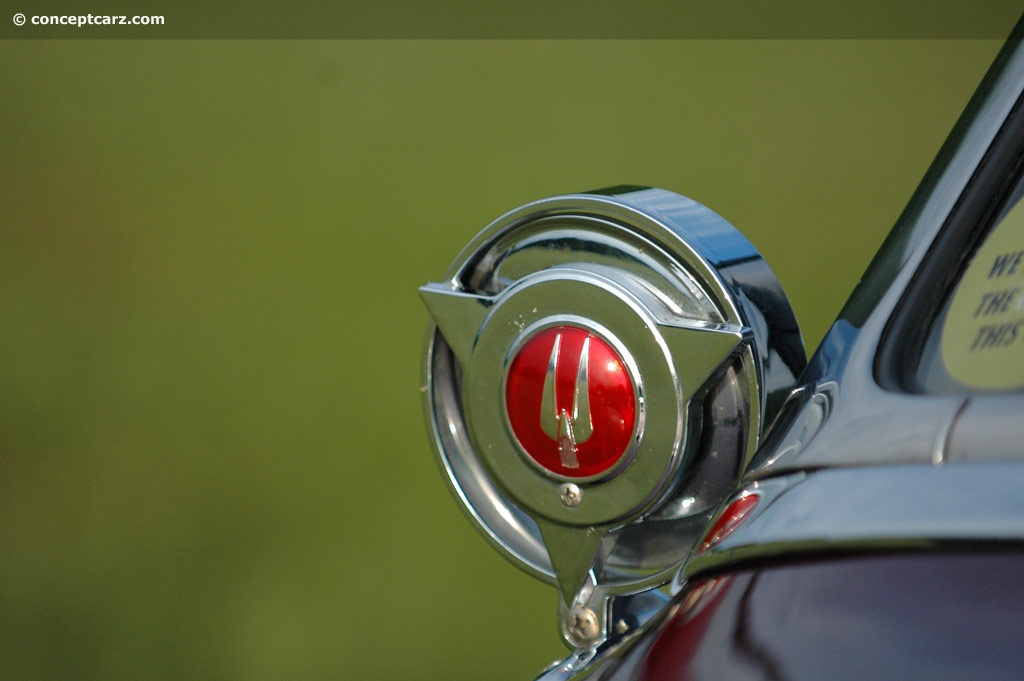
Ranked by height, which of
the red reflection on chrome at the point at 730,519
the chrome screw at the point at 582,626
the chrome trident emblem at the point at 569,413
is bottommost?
the chrome screw at the point at 582,626

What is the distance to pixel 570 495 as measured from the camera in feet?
2.90

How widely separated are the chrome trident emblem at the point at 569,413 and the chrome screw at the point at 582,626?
0.12 metres

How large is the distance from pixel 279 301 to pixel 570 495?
171 centimetres

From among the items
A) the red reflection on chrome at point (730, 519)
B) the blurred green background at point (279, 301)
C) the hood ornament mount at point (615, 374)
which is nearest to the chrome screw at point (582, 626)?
the hood ornament mount at point (615, 374)

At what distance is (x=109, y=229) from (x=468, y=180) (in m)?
0.80

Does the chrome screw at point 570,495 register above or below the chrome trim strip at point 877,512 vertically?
below

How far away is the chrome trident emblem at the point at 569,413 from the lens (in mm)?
844

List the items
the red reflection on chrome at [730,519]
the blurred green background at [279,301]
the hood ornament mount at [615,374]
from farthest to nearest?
the blurred green background at [279,301] < the hood ornament mount at [615,374] < the red reflection on chrome at [730,519]

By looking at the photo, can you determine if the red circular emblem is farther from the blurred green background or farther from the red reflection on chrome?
the blurred green background

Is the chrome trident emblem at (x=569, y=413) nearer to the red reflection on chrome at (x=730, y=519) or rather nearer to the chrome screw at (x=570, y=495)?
the chrome screw at (x=570, y=495)

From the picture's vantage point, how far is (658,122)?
2.29 m


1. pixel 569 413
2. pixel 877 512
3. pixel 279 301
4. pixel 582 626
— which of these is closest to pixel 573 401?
pixel 569 413

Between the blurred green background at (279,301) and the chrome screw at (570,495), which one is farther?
the blurred green background at (279,301)

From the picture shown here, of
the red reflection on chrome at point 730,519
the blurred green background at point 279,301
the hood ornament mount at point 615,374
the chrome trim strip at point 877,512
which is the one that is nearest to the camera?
the chrome trim strip at point 877,512
